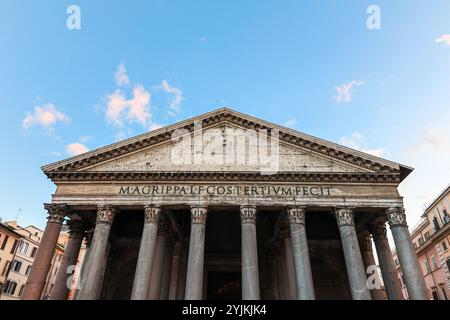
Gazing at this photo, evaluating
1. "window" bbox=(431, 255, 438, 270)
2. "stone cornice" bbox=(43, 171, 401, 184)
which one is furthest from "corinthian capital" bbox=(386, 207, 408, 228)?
"window" bbox=(431, 255, 438, 270)

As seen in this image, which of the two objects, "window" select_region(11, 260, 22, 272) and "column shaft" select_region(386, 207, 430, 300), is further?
"window" select_region(11, 260, 22, 272)

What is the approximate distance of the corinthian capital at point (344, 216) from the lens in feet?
42.5

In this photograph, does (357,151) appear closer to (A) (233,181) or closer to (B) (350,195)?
(B) (350,195)

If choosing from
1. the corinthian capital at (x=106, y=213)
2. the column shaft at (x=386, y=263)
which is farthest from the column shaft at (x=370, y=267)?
the corinthian capital at (x=106, y=213)

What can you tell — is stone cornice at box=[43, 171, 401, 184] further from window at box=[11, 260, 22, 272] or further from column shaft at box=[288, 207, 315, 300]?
window at box=[11, 260, 22, 272]

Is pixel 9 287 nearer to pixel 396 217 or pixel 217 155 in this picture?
pixel 217 155

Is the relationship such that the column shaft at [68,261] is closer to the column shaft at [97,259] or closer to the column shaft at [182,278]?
the column shaft at [97,259]

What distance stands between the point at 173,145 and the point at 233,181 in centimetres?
360

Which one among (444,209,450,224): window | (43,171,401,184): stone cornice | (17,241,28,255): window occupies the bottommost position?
(43,171,401,184): stone cornice

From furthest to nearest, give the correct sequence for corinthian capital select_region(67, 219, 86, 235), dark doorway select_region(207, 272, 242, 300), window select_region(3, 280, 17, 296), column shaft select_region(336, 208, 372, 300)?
window select_region(3, 280, 17, 296), dark doorway select_region(207, 272, 242, 300), corinthian capital select_region(67, 219, 86, 235), column shaft select_region(336, 208, 372, 300)

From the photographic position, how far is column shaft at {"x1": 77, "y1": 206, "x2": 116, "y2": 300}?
38.8 ft

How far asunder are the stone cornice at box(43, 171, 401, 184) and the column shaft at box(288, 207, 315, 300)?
1.53 metres

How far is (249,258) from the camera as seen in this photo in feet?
39.9
